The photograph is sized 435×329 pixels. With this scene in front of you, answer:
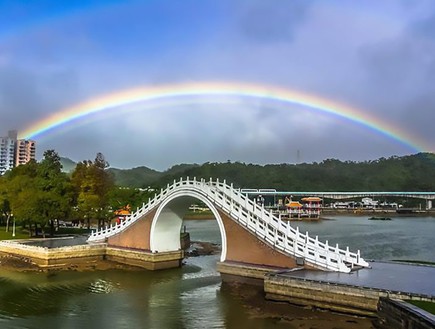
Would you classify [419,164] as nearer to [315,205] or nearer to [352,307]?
[315,205]

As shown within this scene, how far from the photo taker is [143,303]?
2539 cm

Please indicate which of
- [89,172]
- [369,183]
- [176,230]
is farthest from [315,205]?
[176,230]

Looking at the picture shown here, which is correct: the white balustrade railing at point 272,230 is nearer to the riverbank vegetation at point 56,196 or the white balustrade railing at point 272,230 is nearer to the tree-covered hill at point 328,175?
the riverbank vegetation at point 56,196

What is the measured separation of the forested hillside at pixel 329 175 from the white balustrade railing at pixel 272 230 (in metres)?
119

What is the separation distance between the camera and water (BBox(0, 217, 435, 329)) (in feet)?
69.5

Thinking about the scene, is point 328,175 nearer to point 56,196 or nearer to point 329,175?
point 329,175

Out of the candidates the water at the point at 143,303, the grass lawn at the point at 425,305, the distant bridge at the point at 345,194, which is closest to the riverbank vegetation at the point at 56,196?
the water at the point at 143,303

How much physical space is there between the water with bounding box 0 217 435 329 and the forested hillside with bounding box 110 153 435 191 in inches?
4716

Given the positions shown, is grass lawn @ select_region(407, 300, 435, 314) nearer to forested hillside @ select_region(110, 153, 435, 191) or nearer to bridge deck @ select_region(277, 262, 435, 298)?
bridge deck @ select_region(277, 262, 435, 298)

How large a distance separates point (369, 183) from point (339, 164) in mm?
→ 26295

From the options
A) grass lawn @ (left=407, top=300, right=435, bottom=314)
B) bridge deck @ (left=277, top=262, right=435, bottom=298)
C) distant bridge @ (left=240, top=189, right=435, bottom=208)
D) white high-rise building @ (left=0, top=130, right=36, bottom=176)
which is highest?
white high-rise building @ (left=0, top=130, right=36, bottom=176)

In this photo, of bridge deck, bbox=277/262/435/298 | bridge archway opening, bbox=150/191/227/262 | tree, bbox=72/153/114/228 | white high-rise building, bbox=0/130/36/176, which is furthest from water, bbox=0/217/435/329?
white high-rise building, bbox=0/130/36/176

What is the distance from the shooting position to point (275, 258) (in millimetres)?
27500

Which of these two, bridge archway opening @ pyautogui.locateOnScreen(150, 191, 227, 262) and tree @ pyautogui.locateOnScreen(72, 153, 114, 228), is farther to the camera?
tree @ pyautogui.locateOnScreen(72, 153, 114, 228)
